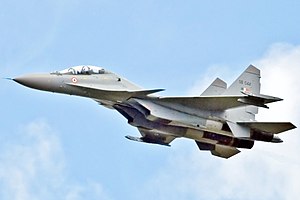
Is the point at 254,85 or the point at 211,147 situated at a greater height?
the point at 254,85

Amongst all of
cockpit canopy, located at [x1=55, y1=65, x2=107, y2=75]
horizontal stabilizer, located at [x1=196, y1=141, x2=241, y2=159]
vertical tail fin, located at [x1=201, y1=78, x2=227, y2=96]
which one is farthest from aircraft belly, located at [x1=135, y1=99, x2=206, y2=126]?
horizontal stabilizer, located at [x1=196, y1=141, x2=241, y2=159]

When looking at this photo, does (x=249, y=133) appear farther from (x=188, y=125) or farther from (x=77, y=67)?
(x=77, y=67)

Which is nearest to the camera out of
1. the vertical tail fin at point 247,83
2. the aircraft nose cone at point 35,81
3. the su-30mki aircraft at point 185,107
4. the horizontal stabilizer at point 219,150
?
the aircraft nose cone at point 35,81

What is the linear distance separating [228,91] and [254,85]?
162 centimetres

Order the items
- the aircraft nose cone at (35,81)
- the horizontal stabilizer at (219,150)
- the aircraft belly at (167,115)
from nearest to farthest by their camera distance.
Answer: the aircraft nose cone at (35,81), the aircraft belly at (167,115), the horizontal stabilizer at (219,150)

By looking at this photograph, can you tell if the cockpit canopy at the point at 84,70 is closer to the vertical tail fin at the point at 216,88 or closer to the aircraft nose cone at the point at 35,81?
the aircraft nose cone at the point at 35,81

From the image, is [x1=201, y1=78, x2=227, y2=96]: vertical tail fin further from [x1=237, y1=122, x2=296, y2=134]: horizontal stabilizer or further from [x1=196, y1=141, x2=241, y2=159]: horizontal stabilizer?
[x1=196, y1=141, x2=241, y2=159]: horizontal stabilizer

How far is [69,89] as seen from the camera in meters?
47.5

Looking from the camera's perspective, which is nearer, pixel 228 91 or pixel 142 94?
pixel 142 94

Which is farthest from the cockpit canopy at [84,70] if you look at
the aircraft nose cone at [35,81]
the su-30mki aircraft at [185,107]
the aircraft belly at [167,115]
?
the aircraft belly at [167,115]

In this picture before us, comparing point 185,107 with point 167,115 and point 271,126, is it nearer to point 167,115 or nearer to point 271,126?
point 167,115

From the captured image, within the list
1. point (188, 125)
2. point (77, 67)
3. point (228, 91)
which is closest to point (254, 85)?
point (228, 91)

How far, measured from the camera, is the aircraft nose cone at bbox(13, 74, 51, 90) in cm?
4666

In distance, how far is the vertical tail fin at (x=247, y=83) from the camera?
51406 millimetres
